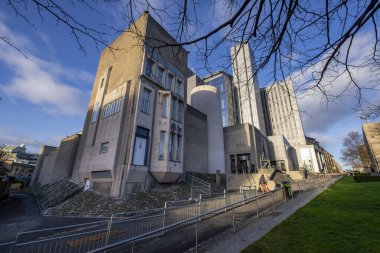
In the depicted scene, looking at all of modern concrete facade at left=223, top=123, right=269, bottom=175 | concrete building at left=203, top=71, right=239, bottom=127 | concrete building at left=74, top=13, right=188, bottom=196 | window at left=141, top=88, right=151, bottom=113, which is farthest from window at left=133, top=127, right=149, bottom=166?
concrete building at left=203, top=71, right=239, bottom=127

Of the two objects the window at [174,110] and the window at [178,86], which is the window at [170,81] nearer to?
the window at [178,86]

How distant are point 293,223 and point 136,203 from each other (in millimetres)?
11024

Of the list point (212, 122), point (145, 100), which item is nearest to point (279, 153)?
point (212, 122)

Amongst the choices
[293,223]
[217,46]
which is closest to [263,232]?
[293,223]

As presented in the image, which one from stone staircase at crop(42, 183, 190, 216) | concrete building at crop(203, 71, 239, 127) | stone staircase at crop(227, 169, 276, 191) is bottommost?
stone staircase at crop(42, 183, 190, 216)

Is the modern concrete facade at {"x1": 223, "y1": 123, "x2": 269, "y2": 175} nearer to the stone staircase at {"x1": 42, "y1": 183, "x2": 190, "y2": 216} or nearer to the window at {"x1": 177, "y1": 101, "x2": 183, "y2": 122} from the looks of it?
the window at {"x1": 177, "y1": 101, "x2": 183, "y2": 122}

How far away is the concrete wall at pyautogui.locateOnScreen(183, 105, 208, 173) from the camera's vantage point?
27047mm

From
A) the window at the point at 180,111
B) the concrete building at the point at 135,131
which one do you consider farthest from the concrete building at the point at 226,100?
the concrete building at the point at 135,131

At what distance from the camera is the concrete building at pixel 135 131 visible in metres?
16.8

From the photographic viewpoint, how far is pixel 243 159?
135 feet

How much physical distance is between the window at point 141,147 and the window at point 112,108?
3.86 metres

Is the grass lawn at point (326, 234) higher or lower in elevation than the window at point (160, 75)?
lower

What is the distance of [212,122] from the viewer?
113 ft

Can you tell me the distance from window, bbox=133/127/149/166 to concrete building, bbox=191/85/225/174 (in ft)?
50.6
